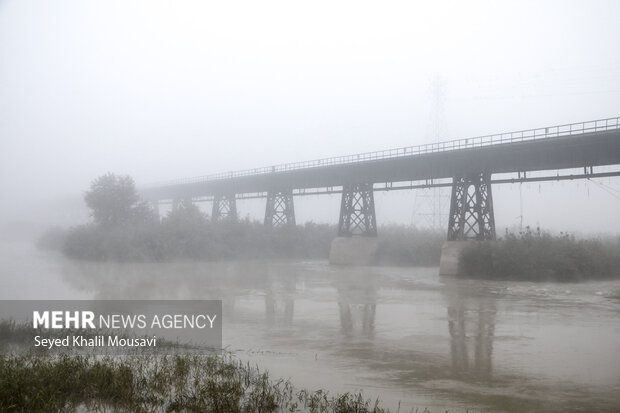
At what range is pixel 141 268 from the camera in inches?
1412

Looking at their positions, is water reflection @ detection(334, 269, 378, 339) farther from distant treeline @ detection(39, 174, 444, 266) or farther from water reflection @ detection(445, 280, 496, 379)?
distant treeline @ detection(39, 174, 444, 266)

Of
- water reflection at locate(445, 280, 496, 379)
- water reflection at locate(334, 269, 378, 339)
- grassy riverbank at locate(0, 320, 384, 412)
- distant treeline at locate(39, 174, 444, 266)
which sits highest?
distant treeline at locate(39, 174, 444, 266)

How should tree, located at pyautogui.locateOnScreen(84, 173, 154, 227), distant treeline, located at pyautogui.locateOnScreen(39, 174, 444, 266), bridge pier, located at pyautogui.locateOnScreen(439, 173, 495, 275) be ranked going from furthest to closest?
1. tree, located at pyautogui.locateOnScreen(84, 173, 154, 227)
2. distant treeline, located at pyautogui.locateOnScreen(39, 174, 444, 266)
3. bridge pier, located at pyautogui.locateOnScreen(439, 173, 495, 275)

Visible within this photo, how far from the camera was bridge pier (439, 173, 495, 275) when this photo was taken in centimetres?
3247

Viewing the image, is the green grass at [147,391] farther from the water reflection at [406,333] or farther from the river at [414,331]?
the water reflection at [406,333]

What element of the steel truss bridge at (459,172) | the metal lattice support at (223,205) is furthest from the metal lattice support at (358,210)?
the metal lattice support at (223,205)

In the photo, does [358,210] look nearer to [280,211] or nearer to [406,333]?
[280,211]

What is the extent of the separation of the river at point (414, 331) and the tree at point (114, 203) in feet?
57.5

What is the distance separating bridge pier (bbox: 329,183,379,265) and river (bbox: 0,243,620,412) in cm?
904

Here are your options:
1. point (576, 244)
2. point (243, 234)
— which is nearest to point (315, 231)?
point (243, 234)

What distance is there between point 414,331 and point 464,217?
19.2 metres

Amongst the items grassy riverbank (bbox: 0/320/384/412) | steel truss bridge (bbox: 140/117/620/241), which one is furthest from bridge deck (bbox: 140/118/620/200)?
grassy riverbank (bbox: 0/320/384/412)

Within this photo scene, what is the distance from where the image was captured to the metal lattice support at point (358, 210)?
42.4 m

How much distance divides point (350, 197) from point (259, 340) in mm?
30158
